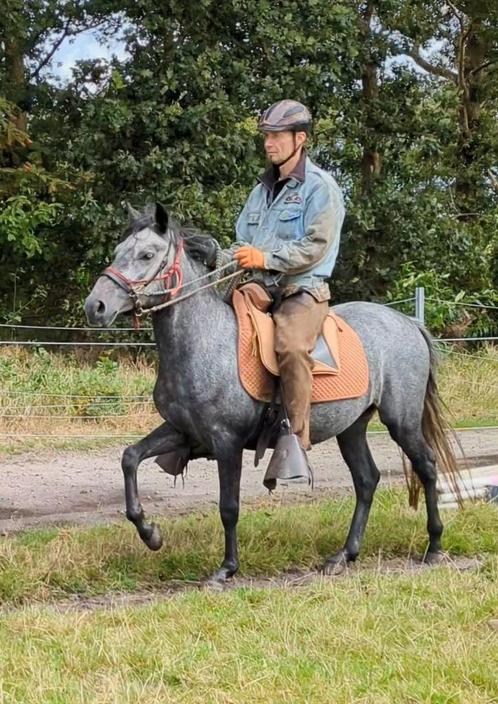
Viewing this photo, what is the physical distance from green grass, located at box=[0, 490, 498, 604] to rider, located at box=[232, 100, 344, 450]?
936 mm

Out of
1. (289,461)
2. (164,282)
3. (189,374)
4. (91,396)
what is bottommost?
(91,396)

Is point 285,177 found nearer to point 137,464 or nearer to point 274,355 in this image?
point 274,355

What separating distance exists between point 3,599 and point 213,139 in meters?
10.7

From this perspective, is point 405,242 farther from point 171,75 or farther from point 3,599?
point 3,599

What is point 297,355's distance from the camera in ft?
17.8

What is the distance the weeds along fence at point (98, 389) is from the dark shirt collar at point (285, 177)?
175 inches

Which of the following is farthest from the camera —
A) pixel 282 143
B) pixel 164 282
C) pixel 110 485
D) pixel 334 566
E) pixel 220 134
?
pixel 220 134

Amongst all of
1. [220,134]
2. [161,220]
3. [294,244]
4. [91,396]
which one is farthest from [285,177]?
[220,134]

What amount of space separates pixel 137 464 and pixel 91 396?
6658mm

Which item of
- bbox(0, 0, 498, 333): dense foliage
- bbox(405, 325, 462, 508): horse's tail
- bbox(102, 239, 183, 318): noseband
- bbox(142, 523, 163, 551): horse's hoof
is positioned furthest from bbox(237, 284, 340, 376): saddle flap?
bbox(0, 0, 498, 333): dense foliage

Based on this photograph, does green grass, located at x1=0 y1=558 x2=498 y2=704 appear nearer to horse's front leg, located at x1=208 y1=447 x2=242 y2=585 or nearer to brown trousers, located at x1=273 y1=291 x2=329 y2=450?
horse's front leg, located at x1=208 y1=447 x2=242 y2=585

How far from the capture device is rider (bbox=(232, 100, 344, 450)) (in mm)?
5461

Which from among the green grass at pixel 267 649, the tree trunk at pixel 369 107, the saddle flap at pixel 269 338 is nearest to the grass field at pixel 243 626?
the green grass at pixel 267 649

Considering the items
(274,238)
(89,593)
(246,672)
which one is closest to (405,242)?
(274,238)
